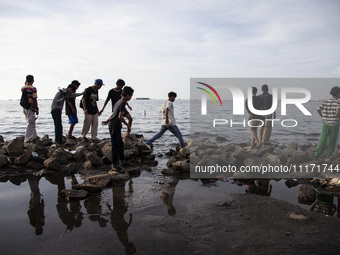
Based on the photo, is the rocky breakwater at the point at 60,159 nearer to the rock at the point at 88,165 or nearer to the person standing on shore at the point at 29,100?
the rock at the point at 88,165

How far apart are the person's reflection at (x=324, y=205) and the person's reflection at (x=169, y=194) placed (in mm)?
2450

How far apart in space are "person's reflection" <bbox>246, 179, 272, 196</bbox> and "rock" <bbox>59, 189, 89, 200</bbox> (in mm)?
3329

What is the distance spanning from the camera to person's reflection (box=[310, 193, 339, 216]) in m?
4.47

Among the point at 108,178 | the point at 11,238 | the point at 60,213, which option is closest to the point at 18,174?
the point at 108,178

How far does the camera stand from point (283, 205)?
4.64 meters

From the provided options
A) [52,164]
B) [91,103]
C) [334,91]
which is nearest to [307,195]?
[334,91]

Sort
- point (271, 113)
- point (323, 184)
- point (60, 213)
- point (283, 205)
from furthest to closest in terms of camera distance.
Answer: point (271, 113)
point (323, 184)
point (283, 205)
point (60, 213)

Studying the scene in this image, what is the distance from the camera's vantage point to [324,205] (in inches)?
186

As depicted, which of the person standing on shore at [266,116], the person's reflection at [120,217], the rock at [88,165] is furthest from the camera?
the person standing on shore at [266,116]

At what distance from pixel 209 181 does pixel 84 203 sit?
2840 millimetres

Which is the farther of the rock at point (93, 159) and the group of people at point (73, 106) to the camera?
the group of people at point (73, 106)

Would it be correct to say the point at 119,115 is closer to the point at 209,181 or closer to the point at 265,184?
the point at 209,181

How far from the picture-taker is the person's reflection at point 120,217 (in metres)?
3.38

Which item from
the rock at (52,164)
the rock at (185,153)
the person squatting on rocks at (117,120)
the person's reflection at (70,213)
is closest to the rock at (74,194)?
the person's reflection at (70,213)
